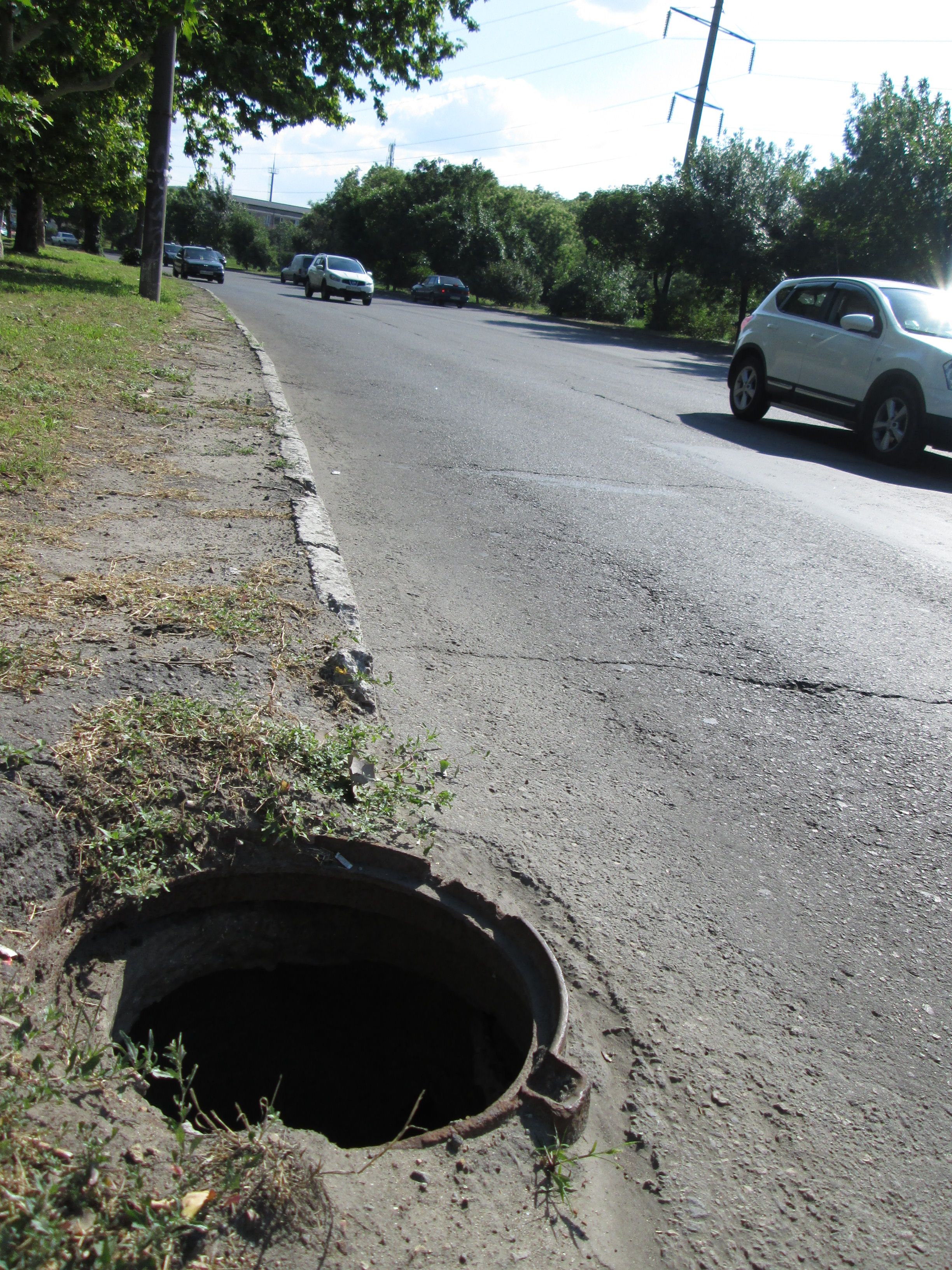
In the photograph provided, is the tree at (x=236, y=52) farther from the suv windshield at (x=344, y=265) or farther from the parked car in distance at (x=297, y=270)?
the parked car in distance at (x=297, y=270)

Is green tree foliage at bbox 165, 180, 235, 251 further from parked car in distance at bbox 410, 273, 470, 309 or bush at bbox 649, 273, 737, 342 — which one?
bush at bbox 649, 273, 737, 342

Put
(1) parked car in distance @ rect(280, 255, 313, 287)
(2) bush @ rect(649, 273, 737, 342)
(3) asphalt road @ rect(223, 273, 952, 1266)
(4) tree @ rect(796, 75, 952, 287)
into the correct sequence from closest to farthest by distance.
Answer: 1. (3) asphalt road @ rect(223, 273, 952, 1266)
2. (4) tree @ rect(796, 75, 952, 287)
3. (2) bush @ rect(649, 273, 737, 342)
4. (1) parked car in distance @ rect(280, 255, 313, 287)

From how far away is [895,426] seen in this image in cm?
970

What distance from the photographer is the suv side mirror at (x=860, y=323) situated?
995cm

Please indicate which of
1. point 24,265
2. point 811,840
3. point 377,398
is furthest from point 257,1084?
point 24,265

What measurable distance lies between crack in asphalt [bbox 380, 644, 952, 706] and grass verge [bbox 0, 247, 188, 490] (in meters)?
2.59

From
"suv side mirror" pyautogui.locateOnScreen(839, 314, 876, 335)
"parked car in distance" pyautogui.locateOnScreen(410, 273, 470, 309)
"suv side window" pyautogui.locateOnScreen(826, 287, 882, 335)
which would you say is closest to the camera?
"suv side mirror" pyautogui.locateOnScreen(839, 314, 876, 335)

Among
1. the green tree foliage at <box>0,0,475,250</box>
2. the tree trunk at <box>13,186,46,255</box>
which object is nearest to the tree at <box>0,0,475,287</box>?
the green tree foliage at <box>0,0,475,250</box>

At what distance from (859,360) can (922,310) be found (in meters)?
0.82

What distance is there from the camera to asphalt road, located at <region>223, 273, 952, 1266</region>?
1884mm

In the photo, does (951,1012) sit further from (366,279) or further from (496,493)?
(366,279)

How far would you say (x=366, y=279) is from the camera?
3145 centimetres

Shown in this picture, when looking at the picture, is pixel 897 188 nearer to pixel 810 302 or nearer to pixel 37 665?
pixel 810 302

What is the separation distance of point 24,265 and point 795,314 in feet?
62.6
